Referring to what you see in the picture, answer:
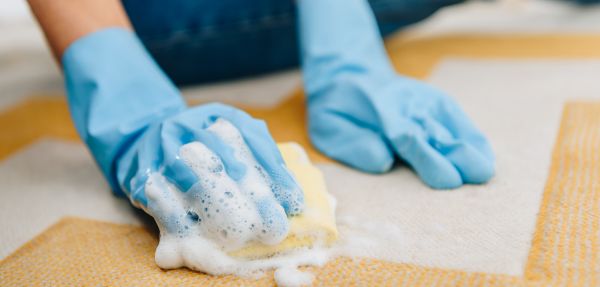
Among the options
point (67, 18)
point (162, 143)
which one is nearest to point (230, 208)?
point (162, 143)

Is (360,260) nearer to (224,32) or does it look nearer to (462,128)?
(462,128)

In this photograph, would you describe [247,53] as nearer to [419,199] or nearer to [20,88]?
[20,88]

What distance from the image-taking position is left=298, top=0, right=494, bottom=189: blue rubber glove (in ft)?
2.45

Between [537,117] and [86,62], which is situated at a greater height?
[86,62]

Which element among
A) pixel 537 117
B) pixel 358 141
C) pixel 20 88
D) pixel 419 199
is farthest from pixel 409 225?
pixel 20 88

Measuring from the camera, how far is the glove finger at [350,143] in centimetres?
80

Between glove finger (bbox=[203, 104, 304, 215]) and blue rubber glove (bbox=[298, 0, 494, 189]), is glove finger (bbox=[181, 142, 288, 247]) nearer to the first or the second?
glove finger (bbox=[203, 104, 304, 215])

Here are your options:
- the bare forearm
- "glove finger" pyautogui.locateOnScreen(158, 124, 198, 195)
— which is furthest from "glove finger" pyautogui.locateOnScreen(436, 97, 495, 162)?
the bare forearm

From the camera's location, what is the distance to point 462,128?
0.79m

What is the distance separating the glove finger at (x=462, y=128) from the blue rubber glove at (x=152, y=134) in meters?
0.25

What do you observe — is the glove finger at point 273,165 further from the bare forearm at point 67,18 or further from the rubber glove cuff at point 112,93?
the bare forearm at point 67,18

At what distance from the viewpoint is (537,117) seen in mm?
939

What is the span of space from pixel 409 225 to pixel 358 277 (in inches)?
4.5

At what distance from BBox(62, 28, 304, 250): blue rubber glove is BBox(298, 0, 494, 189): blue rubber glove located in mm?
181
